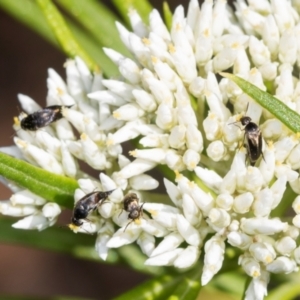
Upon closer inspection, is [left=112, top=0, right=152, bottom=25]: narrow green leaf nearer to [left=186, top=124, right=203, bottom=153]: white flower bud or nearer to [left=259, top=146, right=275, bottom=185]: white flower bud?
[left=186, top=124, right=203, bottom=153]: white flower bud

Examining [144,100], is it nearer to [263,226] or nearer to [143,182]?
[143,182]

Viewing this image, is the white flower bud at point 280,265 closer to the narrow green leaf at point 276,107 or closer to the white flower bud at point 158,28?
the narrow green leaf at point 276,107

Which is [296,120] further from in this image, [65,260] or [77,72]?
[65,260]

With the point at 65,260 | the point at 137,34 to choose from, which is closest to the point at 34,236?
the point at 137,34

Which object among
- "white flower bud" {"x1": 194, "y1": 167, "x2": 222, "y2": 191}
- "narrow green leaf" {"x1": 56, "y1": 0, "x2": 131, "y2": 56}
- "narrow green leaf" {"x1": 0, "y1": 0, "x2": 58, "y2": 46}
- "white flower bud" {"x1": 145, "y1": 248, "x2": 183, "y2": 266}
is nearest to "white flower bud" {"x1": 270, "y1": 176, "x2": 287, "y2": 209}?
"white flower bud" {"x1": 194, "y1": 167, "x2": 222, "y2": 191}

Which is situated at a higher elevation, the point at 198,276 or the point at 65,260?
the point at 198,276

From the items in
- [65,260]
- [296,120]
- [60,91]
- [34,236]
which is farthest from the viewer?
[65,260]

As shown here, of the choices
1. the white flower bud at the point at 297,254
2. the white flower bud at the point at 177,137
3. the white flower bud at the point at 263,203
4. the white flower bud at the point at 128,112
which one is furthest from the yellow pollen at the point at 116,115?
the white flower bud at the point at 297,254
